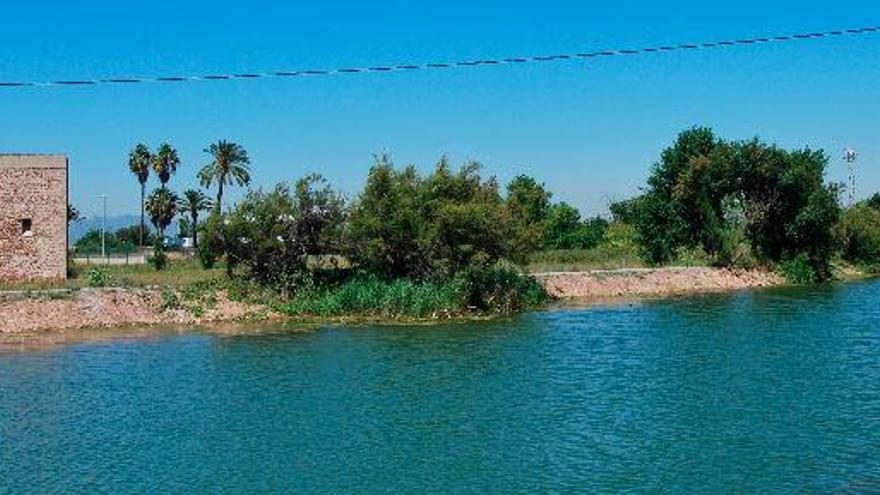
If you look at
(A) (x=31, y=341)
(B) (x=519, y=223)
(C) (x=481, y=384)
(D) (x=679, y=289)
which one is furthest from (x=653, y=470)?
(D) (x=679, y=289)

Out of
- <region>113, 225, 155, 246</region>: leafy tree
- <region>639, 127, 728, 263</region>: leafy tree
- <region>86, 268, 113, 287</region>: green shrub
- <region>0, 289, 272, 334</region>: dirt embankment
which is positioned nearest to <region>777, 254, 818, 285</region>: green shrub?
<region>639, 127, 728, 263</region>: leafy tree

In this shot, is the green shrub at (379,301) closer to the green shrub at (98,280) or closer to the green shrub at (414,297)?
the green shrub at (414,297)

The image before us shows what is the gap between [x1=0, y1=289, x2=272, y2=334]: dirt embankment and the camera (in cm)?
4434

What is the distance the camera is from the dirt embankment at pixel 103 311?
44344mm

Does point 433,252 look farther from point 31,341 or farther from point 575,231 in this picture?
point 575,231

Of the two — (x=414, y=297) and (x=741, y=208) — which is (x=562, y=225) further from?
(x=414, y=297)

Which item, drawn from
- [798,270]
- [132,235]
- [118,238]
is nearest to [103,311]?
[798,270]

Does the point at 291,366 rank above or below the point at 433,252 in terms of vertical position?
below

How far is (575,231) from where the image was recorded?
10338 centimetres

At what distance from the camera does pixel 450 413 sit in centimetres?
2577

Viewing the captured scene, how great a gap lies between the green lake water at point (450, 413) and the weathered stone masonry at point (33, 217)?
14.6 m

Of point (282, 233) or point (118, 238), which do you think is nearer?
point (282, 233)

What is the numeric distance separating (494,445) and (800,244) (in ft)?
204

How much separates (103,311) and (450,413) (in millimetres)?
25620
